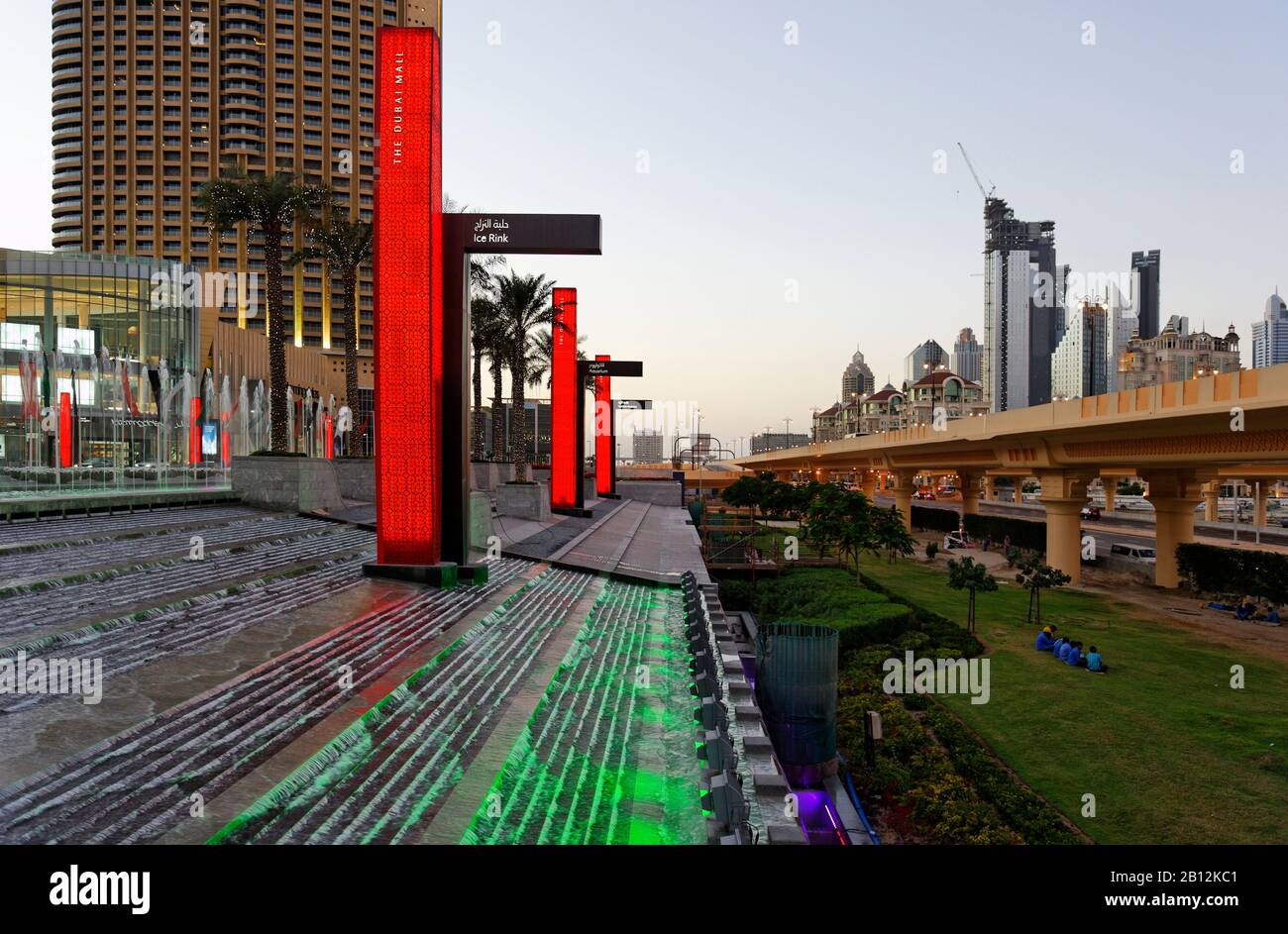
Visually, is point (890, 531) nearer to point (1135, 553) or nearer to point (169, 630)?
point (1135, 553)

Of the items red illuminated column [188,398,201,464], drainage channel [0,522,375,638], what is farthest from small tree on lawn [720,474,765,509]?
drainage channel [0,522,375,638]

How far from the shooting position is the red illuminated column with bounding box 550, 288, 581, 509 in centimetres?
3191

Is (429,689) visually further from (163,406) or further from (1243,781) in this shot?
(163,406)

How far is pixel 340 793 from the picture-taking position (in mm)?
4848

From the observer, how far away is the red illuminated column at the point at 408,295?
1256cm

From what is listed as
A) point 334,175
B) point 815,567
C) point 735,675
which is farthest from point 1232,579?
point 334,175

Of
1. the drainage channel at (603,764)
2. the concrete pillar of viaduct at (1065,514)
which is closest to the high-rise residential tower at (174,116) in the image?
the concrete pillar of viaduct at (1065,514)

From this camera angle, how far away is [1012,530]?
5072 cm

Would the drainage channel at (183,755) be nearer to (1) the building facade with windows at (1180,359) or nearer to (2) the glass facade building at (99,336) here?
(2) the glass facade building at (99,336)

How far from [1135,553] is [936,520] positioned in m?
24.2

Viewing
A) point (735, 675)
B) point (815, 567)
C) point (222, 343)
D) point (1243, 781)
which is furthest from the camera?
point (222, 343)

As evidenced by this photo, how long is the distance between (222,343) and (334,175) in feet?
190

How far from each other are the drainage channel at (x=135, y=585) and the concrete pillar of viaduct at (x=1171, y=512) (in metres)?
38.4
